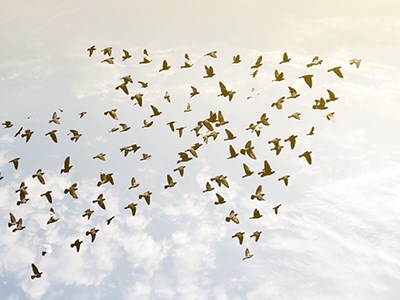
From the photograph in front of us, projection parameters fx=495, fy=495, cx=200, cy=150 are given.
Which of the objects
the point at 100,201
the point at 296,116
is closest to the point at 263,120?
the point at 296,116

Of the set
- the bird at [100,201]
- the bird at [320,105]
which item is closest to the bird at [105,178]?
the bird at [100,201]

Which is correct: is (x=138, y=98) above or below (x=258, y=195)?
above

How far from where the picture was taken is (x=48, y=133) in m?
50.4

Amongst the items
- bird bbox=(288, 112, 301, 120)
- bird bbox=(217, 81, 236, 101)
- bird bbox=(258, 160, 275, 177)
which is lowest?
bird bbox=(258, 160, 275, 177)

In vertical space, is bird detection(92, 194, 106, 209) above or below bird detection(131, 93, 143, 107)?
below

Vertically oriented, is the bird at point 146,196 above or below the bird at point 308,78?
below

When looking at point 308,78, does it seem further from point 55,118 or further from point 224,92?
point 55,118

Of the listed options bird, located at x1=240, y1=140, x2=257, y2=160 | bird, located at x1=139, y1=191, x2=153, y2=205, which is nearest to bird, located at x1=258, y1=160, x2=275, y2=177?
bird, located at x1=240, y1=140, x2=257, y2=160

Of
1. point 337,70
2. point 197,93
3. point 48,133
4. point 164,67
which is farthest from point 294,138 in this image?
point 48,133

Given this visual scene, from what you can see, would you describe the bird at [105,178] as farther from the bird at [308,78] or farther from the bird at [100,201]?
the bird at [308,78]

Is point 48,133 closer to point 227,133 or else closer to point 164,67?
point 164,67

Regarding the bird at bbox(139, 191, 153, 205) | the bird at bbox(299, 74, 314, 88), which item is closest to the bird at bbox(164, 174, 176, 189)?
the bird at bbox(139, 191, 153, 205)

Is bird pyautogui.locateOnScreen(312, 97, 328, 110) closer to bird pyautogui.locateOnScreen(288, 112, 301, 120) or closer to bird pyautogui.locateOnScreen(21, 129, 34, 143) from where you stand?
bird pyautogui.locateOnScreen(288, 112, 301, 120)

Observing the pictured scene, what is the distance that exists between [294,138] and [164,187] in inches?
546
